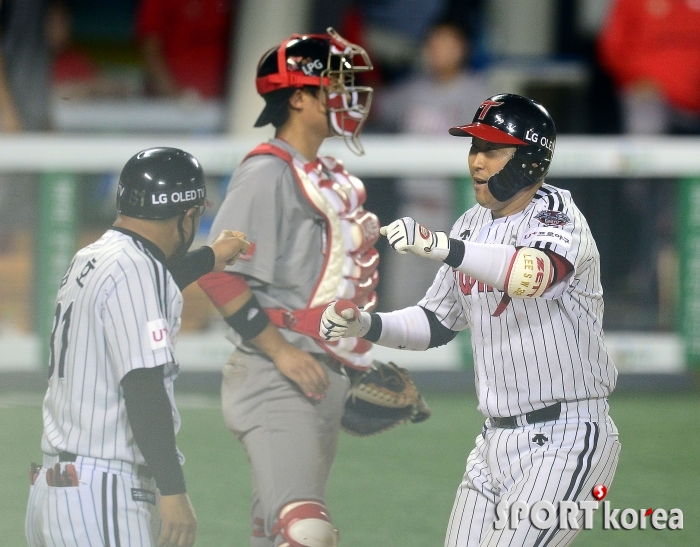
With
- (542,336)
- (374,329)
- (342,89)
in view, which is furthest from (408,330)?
(342,89)

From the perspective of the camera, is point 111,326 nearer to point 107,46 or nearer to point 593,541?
point 593,541

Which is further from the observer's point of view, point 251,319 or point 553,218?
point 251,319

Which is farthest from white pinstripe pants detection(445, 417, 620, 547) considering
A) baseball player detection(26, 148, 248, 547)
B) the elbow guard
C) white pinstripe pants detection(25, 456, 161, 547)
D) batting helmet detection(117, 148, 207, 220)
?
batting helmet detection(117, 148, 207, 220)

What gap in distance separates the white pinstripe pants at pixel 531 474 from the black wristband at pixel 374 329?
417 mm

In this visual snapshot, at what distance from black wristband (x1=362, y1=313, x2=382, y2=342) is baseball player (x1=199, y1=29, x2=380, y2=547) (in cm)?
27

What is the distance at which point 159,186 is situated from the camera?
10.2ft

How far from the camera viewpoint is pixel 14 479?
166 inches

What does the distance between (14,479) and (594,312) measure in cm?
226

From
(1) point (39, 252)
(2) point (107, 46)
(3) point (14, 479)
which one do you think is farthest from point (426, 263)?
(2) point (107, 46)

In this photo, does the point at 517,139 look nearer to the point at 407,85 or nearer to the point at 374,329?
the point at 374,329

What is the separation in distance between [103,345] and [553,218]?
121 cm

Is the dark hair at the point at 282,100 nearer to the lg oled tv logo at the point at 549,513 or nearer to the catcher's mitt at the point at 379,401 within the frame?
the catcher's mitt at the point at 379,401

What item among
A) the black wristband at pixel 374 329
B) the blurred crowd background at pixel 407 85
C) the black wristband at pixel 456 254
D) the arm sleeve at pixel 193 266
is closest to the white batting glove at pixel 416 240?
the black wristband at pixel 456 254

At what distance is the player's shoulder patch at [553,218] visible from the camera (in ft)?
9.88
